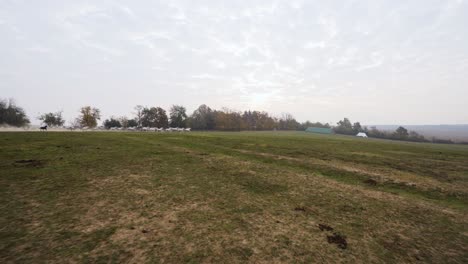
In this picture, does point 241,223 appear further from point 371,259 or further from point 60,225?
point 60,225

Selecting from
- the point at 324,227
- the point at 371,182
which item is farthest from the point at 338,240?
the point at 371,182

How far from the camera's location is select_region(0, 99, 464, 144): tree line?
79.9 metres

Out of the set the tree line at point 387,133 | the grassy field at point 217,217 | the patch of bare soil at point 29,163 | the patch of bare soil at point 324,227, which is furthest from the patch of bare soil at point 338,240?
the tree line at point 387,133

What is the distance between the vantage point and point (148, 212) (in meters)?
7.23

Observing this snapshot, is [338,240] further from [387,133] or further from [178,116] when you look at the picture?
[387,133]

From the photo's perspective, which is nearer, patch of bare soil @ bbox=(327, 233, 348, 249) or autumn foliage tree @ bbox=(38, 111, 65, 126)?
patch of bare soil @ bbox=(327, 233, 348, 249)

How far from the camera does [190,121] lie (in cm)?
12125

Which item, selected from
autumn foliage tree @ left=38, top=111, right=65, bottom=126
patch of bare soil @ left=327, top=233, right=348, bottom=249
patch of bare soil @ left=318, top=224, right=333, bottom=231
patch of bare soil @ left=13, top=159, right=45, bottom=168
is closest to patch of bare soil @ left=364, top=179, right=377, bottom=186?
patch of bare soil @ left=318, top=224, right=333, bottom=231

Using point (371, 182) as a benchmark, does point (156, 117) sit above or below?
above

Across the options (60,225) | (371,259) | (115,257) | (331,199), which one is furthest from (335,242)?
(60,225)

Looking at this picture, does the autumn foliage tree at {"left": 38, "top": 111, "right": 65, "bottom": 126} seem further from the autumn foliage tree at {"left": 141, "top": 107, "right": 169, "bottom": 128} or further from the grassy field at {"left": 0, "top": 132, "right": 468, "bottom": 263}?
the grassy field at {"left": 0, "top": 132, "right": 468, "bottom": 263}

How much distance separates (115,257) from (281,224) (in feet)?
16.1

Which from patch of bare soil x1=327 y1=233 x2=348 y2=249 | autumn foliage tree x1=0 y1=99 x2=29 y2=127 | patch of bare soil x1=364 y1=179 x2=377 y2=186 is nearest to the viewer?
patch of bare soil x1=327 y1=233 x2=348 y2=249

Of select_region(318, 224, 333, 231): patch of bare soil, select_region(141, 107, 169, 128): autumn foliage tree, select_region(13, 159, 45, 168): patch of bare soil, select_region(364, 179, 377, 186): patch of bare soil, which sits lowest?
select_region(364, 179, 377, 186): patch of bare soil
